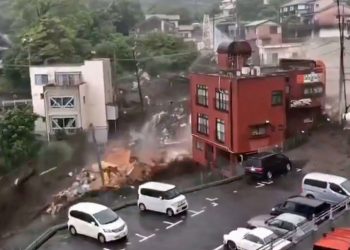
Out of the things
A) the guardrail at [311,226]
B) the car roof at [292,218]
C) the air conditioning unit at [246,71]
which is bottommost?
the guardrail at [311,226]

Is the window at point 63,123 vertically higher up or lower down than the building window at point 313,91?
lower down

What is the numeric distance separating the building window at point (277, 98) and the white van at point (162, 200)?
6.42m

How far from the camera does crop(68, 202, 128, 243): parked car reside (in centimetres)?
1048

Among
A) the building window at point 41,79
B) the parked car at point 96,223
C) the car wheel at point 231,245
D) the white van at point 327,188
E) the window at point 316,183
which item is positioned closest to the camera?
the car wheel at point 231,245

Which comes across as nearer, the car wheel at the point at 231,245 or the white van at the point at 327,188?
the car wheel at the point at 231,245

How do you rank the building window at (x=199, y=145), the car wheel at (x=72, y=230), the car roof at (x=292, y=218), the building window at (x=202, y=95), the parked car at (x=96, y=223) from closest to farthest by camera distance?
1. the car roof at (x=292, y=218)
2. the parked car at (x=96, y=223)
3. the car wheel at (x=72, y=230)
4. the building window at (x=202, y=95)
5. the building window at (x=199, y=145)

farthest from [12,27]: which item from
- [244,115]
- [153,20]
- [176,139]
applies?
[244,115]

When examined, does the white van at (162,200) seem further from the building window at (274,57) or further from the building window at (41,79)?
the building window at (274,57)

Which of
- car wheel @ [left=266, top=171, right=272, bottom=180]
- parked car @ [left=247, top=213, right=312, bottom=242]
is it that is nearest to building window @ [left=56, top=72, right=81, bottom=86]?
car wheel @ [left=266, top=171, right=272, bottom=180]

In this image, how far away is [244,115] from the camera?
1653 cm

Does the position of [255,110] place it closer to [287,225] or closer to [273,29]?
[287,225]

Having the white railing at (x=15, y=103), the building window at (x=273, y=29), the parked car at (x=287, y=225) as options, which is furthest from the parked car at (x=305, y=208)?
the building window at (x=273, y=29)

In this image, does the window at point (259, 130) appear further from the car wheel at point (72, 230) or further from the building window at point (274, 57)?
the building window at point (274, 57)

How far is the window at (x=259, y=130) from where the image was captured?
55.5 feet
